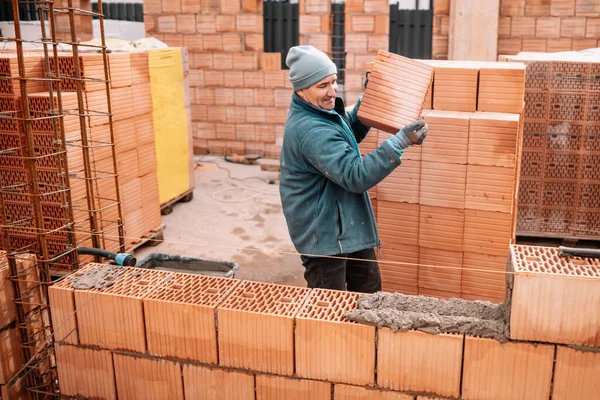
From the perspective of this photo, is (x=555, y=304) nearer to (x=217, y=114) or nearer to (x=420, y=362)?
(x=420, y=362)

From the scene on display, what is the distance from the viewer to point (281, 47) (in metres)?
12.9

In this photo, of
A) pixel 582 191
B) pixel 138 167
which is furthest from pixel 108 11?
pixel 582 191

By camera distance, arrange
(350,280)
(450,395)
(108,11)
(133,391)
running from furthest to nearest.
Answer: (108,11) < (350,280) < (133,391) < (450,395)

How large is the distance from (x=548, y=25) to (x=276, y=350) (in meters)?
10.0

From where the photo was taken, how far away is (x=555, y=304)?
2871 millimetres

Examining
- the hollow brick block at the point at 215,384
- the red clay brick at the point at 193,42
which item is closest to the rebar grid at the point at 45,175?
the hollow brick block at the point at 215,384

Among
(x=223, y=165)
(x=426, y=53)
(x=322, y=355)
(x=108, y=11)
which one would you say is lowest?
(x=223, y=165)

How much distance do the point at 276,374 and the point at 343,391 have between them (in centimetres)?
37

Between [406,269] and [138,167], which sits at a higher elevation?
[138,167]

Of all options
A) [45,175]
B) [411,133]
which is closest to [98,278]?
[411,133]

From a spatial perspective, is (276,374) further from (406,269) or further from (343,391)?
(406,269)

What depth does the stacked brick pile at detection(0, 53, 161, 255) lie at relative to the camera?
19.8ft

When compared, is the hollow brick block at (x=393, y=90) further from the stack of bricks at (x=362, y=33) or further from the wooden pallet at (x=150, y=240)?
the stack of bricks at (x=362, y=33)

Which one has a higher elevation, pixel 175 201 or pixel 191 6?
pixel 191 6
